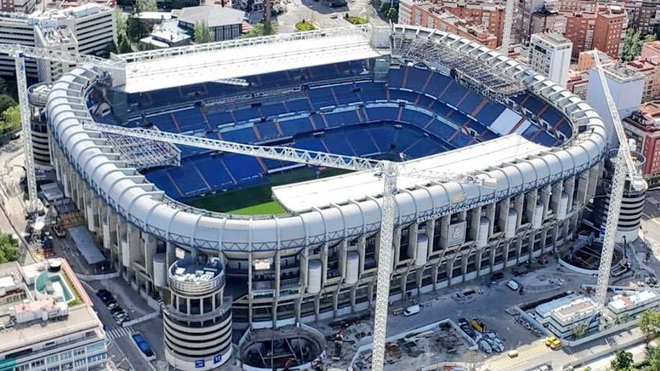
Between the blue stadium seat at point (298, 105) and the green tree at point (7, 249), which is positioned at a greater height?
the blue stadium seat at point (298, 105)

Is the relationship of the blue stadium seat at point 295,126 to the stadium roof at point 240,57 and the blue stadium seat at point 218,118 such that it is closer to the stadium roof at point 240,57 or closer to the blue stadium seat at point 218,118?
the blue stadium seat at point 218,118

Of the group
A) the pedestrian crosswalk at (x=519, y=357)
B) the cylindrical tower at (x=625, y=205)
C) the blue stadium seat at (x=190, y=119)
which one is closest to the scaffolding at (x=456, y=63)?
the cylindrical tower at (x=625, y=205)

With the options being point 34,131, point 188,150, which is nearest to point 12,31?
point 34,131

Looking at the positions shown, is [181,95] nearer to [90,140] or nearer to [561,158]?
[90,140]

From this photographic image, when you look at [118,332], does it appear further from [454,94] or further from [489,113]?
[454,94]

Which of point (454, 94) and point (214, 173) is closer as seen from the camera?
point (214, 173)

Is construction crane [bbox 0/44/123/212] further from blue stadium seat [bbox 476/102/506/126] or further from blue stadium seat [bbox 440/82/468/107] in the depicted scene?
blue stadium seat [bbox 476/102/506/126]

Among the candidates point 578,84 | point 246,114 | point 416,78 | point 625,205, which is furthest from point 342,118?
point 625,205
